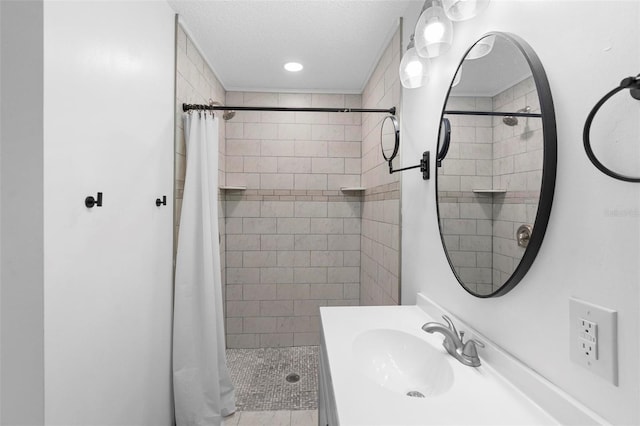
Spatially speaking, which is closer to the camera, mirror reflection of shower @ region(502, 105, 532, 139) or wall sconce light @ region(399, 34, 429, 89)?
mirror reflection of shower @ region(502, 105, 532, 139)

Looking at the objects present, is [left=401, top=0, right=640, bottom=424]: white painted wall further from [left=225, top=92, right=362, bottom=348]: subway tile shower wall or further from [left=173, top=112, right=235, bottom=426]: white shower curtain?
[left=225, top=92, right=362, bottom=348]: subway tile shower wall

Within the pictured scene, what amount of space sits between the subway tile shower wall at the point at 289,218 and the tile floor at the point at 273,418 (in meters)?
0.90

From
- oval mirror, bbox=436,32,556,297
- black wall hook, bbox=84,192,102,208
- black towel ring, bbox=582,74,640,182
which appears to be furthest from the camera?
black wall hook, bbox=84,192,102,208

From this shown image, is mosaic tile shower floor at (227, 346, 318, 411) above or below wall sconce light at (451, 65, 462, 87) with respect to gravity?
below

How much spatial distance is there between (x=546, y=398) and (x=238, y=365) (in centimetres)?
245

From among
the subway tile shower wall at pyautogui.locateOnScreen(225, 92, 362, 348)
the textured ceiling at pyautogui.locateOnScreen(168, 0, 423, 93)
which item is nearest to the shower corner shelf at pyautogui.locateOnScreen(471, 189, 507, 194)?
the textured ceiling at pyautogui.locateOnScreen(168, 0, 423, 93)

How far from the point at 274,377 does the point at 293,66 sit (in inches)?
101

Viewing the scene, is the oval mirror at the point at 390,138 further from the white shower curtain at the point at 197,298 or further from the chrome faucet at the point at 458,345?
the white shower curtain at the point at 197,298

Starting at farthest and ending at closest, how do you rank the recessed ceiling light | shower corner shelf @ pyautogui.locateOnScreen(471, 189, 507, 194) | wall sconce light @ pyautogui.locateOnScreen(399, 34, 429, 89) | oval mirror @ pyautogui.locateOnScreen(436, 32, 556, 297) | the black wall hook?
the recessed ceiling light < wall sconce light @ pyautogui.locateOnScreen(399, 34, 429, 89) < the black wall hook < shower corner shelf @ pyautogui.locateOnScreen(471, 189, 507, 194) < oval mirror @ pyautogui.locateOnScreen(436, 32, 556, 297)

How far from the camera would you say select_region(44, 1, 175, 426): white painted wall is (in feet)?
3.11

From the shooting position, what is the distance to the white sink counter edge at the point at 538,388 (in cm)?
65

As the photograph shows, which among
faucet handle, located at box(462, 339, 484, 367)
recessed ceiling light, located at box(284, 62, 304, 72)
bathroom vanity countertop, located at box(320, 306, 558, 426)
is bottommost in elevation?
bathroom vanity countertop, located at box(320, 306, 558, 426)

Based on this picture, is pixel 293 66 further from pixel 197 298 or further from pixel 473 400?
pixel 473 400

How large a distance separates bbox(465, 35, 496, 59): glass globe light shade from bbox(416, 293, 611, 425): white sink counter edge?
96 cm
